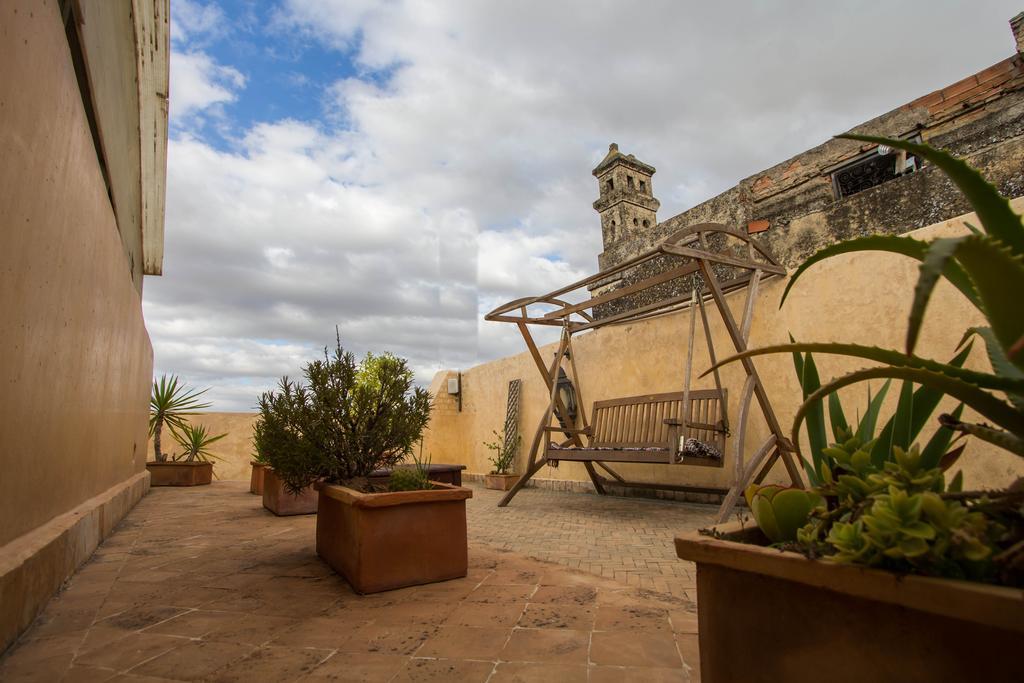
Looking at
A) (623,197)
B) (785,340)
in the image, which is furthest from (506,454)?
(623,197)

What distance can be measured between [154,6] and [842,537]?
19.4 ft

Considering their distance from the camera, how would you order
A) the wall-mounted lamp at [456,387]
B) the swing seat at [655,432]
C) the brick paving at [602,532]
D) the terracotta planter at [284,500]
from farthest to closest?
the wall-mounted lamp at [456,387], the terracotta planter at [284,500], the swing seat at [655,432], the brick paving at [602,532]

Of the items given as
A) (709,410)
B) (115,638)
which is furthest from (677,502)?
(115,638)

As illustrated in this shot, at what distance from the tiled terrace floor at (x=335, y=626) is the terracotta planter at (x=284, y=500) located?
5.78 feet

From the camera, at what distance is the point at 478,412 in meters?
9.43

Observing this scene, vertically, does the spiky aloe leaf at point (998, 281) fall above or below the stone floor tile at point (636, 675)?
above

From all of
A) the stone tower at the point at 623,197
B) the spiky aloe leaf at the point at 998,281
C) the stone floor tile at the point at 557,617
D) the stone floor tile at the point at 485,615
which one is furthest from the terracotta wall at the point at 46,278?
the stone tower at the point at 623,197

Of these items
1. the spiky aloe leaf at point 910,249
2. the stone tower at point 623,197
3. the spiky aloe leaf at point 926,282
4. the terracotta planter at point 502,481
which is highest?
the stone tower at point 623,197

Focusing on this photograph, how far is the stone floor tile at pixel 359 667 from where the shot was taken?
5.12ft

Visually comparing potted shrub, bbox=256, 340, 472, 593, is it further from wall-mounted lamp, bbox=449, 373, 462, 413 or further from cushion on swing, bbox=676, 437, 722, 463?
wall-mounted lamp, bbox=449, 373, 462, 413

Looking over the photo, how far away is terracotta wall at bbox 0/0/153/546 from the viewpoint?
68.7 inches

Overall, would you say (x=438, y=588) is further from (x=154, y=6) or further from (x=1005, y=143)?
(x=1005, y=143)

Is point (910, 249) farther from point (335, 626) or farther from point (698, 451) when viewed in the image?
point (698, 451)

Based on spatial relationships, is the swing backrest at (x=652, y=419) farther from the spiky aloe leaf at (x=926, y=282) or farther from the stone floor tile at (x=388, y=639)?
the spiky aloe leaf at (x=926, y=282)
